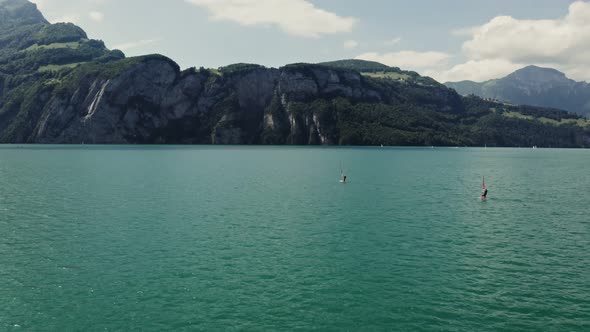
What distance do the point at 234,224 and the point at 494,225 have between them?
117ft

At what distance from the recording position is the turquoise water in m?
27.2

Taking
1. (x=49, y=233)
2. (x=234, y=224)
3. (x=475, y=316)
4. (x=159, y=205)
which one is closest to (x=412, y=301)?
(x=475, y=316)

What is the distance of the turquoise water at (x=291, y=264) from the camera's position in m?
27.2

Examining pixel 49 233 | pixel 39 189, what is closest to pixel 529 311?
pixel 49 233

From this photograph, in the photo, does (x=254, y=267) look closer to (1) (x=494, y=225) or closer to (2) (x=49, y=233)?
(2) (x=49, y=233)

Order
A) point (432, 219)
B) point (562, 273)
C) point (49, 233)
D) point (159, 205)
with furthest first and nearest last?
point (159, 205) < point (432, 219) < point (49, 233) < point (562, 273)

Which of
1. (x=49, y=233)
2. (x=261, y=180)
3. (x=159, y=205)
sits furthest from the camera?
(x=261, y=180)

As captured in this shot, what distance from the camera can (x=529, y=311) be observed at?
92.1 ft

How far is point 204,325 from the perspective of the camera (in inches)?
1017

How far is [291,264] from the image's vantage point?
125 ft

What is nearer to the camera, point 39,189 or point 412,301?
point 412,301

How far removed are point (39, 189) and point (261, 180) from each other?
5128cm

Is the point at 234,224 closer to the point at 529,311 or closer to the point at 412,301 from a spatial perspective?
the point at 412,301

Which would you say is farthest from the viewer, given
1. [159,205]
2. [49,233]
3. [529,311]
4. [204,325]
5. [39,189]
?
[39,189]
